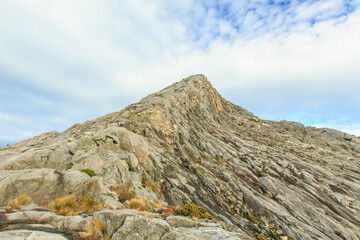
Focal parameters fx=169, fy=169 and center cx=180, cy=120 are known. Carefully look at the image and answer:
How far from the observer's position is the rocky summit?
943cm

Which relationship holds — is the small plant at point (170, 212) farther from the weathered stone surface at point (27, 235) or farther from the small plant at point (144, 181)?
the small plant at point (144, 181)

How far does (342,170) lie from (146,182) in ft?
167

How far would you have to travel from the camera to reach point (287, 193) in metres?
31.7

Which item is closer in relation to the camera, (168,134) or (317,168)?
(168,134)

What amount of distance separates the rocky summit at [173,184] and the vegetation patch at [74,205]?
0.06 m

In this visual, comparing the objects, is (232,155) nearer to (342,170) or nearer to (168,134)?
(168,134)

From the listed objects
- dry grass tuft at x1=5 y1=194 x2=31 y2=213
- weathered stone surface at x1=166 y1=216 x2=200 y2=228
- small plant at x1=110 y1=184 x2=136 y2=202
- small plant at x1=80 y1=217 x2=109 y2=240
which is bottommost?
weathered stone surface at x1=166 y1=216 x2=200 y2=228

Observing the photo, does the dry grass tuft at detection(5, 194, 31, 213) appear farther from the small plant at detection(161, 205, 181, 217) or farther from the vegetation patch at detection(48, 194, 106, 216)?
the small plant at detection(161, 205, 181, 217)

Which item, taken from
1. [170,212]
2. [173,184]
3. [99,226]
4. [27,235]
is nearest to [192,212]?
[170,212]

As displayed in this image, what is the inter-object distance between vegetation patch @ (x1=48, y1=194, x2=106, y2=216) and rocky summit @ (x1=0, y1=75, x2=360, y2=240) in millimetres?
62

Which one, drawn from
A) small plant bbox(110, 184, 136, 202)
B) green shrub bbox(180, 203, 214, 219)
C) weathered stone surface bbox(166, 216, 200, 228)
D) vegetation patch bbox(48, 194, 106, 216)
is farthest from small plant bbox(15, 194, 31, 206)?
green shrub bbox(180, 203, 214, 219)

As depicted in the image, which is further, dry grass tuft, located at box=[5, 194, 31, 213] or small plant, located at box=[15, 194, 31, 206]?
small plant, located at box=[15, 194, 31, 206]

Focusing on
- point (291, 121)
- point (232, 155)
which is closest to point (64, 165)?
point (232, 155)

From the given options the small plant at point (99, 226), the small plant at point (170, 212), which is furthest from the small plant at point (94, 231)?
the small plant at point (170, 212)
